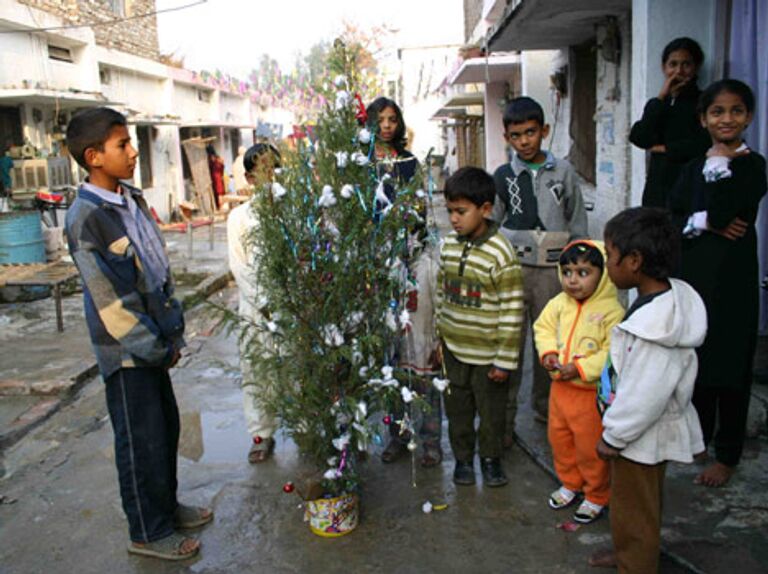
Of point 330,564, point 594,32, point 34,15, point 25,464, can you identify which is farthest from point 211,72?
point 330,564

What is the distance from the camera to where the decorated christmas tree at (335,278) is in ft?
9.37

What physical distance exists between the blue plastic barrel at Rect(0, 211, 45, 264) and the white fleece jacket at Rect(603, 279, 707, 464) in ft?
32.1

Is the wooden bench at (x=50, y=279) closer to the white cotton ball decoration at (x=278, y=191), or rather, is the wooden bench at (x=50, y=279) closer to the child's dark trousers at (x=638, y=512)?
the white cotton ball decoration at (x=278, y=191)

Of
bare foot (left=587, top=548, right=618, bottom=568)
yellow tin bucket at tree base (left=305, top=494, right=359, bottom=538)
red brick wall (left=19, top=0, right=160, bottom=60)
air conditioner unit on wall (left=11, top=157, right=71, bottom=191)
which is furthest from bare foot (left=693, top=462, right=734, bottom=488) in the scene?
red brick wall (left=19, top=0, right=160, bottom=60)

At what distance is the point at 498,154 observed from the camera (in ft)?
51.6

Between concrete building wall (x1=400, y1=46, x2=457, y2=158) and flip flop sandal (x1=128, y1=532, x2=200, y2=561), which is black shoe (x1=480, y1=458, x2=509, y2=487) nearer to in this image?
flip flop sandal (x1=128, y1=532, x2=200, y2=561)

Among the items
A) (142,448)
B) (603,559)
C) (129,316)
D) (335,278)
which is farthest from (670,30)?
(142,448)

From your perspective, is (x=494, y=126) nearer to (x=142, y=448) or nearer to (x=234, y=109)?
(x=142, y=448)

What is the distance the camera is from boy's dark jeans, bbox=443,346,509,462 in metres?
Answer: 3.38

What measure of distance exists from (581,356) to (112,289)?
6.48 ft

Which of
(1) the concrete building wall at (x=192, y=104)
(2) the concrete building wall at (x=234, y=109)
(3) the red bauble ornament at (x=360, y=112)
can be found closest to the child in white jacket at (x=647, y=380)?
(3) the red bauble ornament at (x=360, y=112)

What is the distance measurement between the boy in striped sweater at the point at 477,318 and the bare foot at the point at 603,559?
74cm

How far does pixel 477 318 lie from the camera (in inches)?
130

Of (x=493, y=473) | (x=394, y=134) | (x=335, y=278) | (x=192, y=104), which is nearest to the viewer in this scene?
(x=335, y=278)
